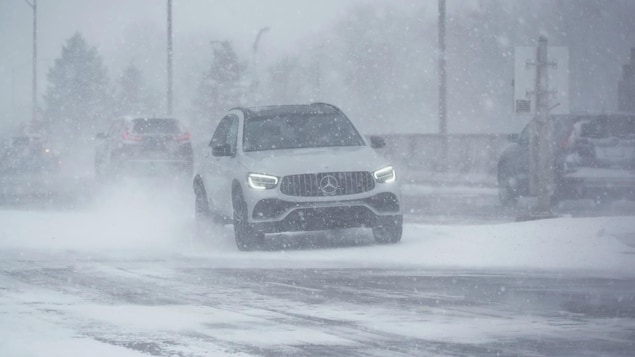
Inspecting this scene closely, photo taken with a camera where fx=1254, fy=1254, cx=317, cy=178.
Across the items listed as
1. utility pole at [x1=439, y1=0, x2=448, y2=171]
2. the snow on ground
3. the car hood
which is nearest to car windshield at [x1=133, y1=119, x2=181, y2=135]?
utility pole at [x1=439, y1=0, x2=448, y2=171]

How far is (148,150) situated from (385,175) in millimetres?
15884

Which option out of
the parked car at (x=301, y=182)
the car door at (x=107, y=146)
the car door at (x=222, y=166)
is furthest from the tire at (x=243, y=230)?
the car door at (x=107, y=146)

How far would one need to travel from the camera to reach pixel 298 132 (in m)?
15.9

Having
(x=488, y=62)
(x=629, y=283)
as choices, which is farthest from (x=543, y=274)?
(x=488, y=62)

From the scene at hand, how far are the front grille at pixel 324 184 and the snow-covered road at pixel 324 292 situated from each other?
721 mm

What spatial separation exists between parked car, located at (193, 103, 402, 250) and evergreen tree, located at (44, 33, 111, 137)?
4332 inches

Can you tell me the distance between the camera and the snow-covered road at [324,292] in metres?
7.84

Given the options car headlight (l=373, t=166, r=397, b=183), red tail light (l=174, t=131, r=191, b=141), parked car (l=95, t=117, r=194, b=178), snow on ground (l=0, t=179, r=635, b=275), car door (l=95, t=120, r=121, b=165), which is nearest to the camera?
snow on ground (l=0, t=179, r=635, b=275)

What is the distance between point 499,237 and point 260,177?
10.2ft

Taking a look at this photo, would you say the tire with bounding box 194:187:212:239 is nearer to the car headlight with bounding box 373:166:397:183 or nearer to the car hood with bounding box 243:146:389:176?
the car hood with bounding box 243:146:389:176

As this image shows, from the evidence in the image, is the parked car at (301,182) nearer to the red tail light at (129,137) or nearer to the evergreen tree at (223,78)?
the red tail light at (129,137)

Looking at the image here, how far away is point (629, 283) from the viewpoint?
11.3 metres

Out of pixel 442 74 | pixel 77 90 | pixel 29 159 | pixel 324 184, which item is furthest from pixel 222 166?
pixel 77 90

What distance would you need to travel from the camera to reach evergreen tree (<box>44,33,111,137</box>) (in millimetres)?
126688
